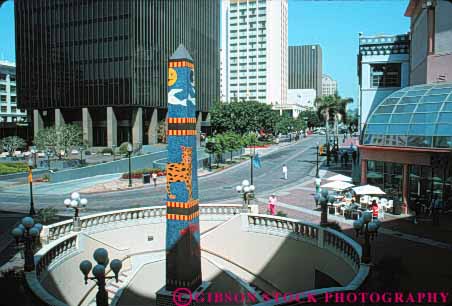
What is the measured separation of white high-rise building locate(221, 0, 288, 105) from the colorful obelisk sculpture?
15573 centimetres

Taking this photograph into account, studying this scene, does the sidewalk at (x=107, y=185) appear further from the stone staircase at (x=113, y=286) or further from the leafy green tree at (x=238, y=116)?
the leafy green tree at (x=238, y=116)

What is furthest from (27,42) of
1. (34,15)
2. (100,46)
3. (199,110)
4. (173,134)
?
(173,134)

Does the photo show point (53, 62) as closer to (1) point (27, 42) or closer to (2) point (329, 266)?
(1) point (27, 42)

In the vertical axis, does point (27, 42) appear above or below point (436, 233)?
above

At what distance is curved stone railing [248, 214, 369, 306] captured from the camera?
1160 centimetres

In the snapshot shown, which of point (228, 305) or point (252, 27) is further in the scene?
point (252, 27)

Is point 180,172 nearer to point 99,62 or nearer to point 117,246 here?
point 117,246

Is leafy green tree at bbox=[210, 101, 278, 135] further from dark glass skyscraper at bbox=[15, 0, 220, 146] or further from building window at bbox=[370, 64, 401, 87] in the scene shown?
building window at bbox=[370, 64, 401, 87]

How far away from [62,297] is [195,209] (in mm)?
6308

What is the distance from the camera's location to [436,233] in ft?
70.0

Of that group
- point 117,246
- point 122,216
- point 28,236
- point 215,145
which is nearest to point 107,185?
point 215,145

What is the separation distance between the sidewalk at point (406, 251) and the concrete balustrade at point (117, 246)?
83 cm

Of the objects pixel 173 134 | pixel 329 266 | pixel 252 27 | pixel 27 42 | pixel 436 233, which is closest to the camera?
pixel 173 134

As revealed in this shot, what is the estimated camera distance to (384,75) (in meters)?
47.3
